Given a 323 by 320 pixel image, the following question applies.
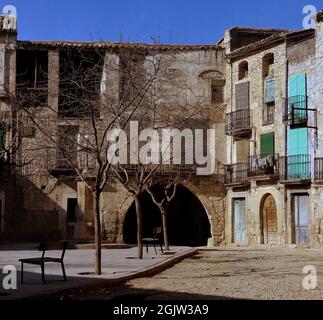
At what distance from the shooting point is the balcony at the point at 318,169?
30516 mm

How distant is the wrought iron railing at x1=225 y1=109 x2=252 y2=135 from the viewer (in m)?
35.5

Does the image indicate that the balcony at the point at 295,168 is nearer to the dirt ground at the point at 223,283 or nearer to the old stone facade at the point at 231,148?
the old stone facade at the point at 231,148

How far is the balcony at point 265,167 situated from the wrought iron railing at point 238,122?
2.15m

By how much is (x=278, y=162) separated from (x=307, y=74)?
4530 millimetres

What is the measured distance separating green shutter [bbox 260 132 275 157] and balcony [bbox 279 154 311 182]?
1.41 metres

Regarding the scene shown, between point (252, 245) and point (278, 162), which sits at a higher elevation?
point (278, 162)

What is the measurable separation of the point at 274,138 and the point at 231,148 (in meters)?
3.47

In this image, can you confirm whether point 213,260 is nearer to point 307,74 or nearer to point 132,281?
point 132,281

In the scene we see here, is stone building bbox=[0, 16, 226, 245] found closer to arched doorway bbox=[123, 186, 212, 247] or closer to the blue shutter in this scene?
arched doorway bbox=[123, 186, 212, 247]

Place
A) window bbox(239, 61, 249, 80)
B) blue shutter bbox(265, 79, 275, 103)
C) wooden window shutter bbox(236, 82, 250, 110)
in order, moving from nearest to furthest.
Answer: blue shutter bbox(265, 79, 275, 103), wooden window shutter bbox(236, 82, 250, 110), window bbox(239, 61, 249, 80)

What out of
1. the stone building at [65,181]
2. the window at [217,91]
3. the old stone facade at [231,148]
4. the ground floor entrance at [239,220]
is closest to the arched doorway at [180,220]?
the old stone facade at [231,148]

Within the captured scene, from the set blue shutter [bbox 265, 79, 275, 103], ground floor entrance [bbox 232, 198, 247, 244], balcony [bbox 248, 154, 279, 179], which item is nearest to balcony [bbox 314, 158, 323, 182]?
balcony [bbox 248, 154, 279, 179]

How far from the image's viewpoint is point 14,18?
3659 centimetres

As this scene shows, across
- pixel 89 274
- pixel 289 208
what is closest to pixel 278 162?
pixel 289 208
